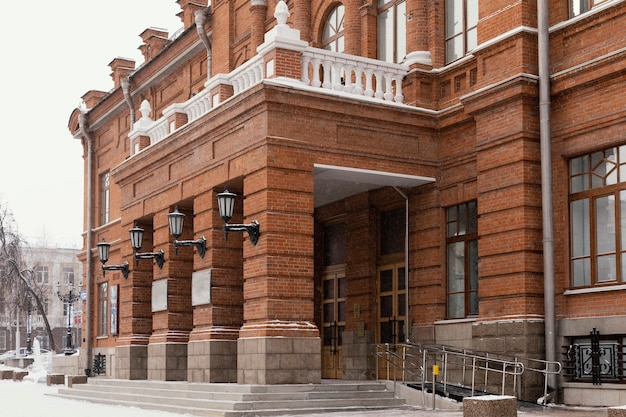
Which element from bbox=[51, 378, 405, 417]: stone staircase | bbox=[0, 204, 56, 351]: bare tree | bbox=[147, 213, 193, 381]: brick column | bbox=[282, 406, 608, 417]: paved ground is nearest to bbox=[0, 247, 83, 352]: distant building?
bbox=[0, 204, 56, 351]: bare tree

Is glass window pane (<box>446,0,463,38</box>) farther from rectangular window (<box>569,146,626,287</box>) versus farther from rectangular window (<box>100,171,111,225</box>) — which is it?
rectangular window (<box>100,171,111,225</box>)

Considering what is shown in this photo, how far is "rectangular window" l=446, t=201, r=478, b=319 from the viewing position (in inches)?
725

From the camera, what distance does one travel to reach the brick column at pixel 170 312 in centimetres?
2206

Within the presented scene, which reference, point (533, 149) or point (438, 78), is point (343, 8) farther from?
point (533, 149)

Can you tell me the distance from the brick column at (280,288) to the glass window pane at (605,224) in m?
5.06

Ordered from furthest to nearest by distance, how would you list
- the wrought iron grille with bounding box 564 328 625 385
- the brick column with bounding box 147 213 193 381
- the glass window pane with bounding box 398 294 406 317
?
the brick column with bounding box 147 213 193 381, the glass window pane with bounding box 398 294 406 317, the wrought iron grille with bounding box 564 328 625 385

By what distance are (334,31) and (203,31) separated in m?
6.35

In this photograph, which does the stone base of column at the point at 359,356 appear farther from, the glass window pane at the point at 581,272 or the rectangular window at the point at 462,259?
the glass window pane at the point at 581,272

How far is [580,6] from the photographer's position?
16.6 metres

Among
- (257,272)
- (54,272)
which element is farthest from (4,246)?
(54,272)

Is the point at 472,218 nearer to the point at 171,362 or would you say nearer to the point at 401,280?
the point at 401,280

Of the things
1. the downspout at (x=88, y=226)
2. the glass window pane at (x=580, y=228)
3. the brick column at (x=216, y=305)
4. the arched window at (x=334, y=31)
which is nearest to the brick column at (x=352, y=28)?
the arched window at (x=334, y=31)

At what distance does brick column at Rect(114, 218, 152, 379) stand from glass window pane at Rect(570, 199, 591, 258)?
12.1 m

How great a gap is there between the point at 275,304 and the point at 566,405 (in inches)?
206
